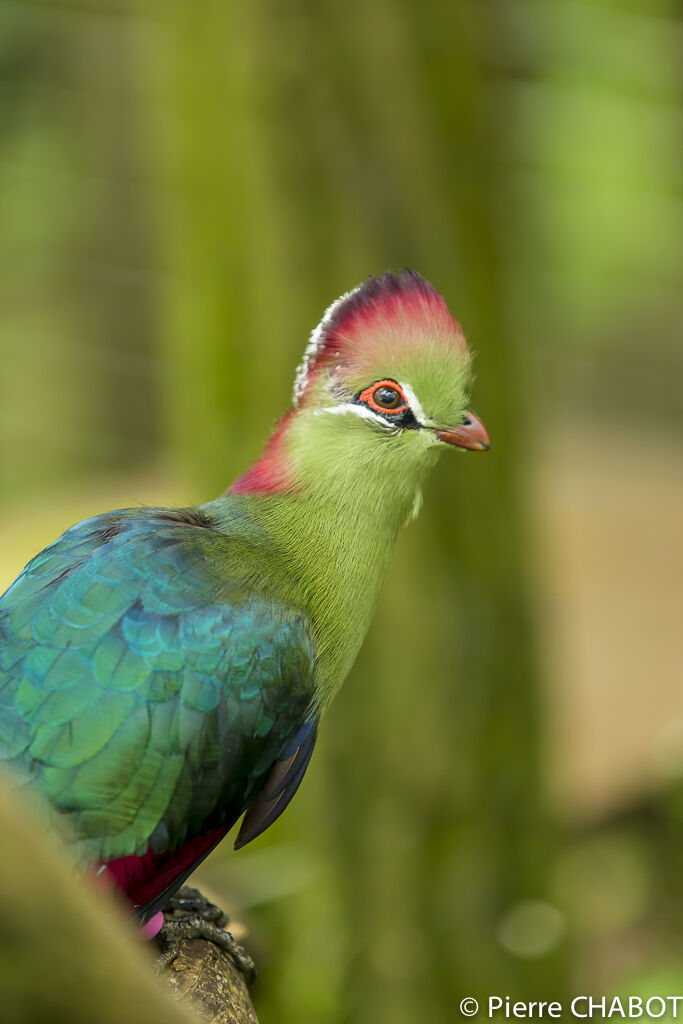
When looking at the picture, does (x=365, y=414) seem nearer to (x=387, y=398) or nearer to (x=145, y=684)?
(x=387, y=398)

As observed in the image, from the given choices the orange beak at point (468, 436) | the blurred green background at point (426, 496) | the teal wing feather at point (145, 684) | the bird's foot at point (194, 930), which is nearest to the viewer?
the teal wing feather at point (145, 684)

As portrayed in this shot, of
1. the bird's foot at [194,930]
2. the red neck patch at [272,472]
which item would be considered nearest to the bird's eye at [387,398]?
the red neck patch at [272,472]

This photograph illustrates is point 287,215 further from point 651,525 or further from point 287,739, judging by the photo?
point 651,525

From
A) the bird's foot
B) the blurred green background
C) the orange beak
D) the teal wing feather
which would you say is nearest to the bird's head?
the orange beak

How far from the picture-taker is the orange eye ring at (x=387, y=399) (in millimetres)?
1545

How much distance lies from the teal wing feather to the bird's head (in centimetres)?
24

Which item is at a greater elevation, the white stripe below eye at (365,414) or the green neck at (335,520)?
the white stripe below eye at (365,414)

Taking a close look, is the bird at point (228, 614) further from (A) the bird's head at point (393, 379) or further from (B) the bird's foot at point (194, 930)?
(B) the bird's foot at point (194, 930)

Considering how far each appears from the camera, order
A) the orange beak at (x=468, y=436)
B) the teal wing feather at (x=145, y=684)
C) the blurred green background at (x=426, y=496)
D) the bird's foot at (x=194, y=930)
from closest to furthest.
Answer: the teal wing feather at (x=145, y=684) < the orange beak at (x=468, y=436) < the bird's foot at (x=194, y=930) < the blurred green background at (x=426, y=496)

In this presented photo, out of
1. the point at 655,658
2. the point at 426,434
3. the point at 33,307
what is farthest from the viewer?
the point at 33,307

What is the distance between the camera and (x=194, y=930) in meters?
1.82

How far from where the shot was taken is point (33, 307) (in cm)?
638

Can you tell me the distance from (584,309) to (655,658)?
192 cm

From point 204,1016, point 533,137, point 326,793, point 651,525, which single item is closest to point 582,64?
point 533,137
